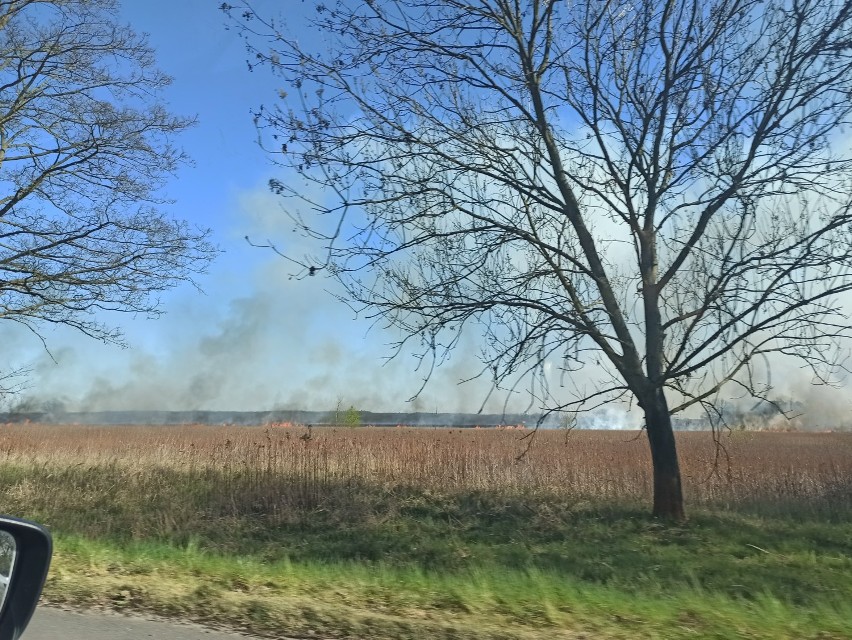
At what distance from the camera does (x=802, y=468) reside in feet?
48.6

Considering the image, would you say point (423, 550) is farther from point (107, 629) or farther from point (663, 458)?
point (107, 629)

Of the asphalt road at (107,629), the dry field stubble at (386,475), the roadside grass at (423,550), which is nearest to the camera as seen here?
the asphalt road at (107,629)

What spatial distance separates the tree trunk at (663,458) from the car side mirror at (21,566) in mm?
8892

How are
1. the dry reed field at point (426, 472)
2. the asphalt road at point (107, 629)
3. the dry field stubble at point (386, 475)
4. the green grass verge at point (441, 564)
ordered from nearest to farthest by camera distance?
1. the asphalt road at point (107, 629)
2. the green grass verge at point (441, 564)
3. the dry field stubble at point (386, 475)
4. the dry reed field at point (426, 472)

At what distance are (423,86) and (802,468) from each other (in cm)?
1053

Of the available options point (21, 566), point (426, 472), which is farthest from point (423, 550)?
point (21, 566)

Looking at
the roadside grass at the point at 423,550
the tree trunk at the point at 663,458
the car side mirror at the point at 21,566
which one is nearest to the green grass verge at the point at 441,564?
the roadside grass at the point at 423,550

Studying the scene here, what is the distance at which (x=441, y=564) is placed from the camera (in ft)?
30.1

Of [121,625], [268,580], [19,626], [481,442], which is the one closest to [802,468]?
[481,442]

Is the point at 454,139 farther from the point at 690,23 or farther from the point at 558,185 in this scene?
the point at 690,23

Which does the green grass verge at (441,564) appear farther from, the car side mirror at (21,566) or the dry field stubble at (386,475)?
the car side mirror at (21,566)

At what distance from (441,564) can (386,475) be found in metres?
5.96

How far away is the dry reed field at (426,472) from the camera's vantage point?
13.4 m

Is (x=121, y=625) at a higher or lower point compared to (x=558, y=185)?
lower
